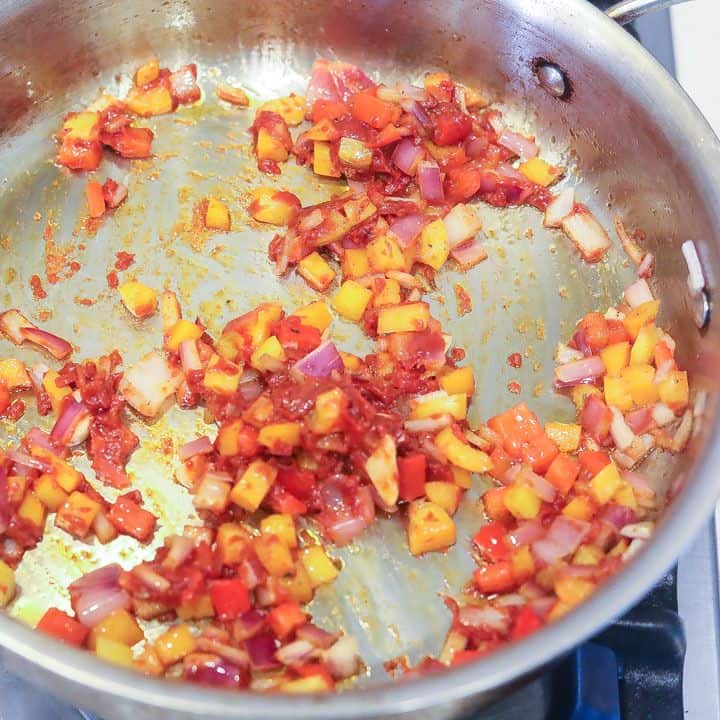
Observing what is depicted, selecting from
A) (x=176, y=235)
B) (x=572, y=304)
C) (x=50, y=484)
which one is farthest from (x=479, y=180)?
(x=50, y=484)

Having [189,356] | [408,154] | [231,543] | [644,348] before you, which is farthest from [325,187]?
[231,543]

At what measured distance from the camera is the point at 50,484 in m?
1.67

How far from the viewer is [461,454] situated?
172 centimetres

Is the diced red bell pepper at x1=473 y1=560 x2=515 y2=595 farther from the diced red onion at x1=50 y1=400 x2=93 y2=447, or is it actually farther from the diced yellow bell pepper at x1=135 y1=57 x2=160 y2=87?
the diced yellow bell pepper at x1=135 y1=57 x2=160 y2=87

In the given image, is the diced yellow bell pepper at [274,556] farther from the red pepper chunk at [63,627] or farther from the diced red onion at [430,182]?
the diced red onion at [430,182]

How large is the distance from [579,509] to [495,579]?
0.20m

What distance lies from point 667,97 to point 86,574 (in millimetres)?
1442

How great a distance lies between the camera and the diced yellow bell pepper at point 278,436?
5.40 ft

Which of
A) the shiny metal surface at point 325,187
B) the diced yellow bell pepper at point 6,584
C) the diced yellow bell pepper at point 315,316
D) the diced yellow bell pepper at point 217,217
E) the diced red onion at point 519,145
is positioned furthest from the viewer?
the diced red onion at point 519,145

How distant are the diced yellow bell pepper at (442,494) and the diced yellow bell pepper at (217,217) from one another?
76cm

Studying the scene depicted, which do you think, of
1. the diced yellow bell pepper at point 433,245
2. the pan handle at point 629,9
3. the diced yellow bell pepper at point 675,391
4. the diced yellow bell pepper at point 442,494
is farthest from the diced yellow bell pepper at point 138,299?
the pan handle at point 629,9

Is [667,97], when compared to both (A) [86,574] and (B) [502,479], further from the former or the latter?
(A) [86,574]

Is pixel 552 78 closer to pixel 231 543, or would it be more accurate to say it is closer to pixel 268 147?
pixel 268 147

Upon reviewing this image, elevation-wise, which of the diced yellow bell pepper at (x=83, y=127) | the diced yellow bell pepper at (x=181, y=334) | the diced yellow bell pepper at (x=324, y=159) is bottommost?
the diced yellow bell pepper at (x=181, y=334)
